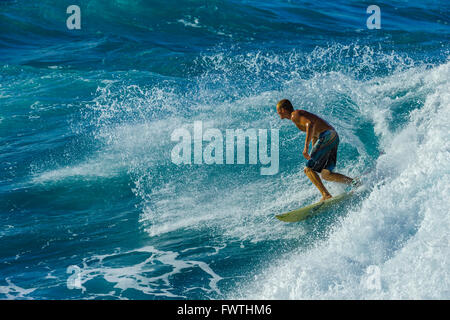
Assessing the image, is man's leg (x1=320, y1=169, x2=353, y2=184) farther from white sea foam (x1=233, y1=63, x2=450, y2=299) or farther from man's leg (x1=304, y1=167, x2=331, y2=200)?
white sea foam (x1=233, y1=63, x2=450, y2=299)

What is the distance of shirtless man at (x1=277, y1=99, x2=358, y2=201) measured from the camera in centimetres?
770

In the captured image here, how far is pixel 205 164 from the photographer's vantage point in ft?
33.2

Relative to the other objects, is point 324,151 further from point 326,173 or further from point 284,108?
point 284,108

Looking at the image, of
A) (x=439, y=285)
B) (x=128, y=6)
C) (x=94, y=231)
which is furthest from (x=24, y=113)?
(x=439, y=285)

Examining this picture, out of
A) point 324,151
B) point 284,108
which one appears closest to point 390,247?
point 324,151

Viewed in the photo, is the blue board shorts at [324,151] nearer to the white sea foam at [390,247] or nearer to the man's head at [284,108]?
the man's head at [284,108]

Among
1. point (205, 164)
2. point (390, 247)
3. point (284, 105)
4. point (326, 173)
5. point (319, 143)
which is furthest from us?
point (205, 164)

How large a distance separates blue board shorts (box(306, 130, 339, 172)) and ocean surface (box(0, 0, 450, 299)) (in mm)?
596

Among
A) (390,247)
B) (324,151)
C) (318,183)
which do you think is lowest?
(390,247)

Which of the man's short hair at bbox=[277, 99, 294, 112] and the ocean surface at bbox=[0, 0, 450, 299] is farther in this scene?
the man's short hair at bbox=[277, 99, 294, 112]

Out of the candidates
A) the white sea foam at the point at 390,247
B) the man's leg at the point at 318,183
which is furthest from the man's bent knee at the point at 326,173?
the white sea foam at the point at 390,247

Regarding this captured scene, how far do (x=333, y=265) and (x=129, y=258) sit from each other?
3.02 metres

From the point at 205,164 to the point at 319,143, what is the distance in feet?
9.69

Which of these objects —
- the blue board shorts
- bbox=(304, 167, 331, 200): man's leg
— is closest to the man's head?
the blue board shorts
